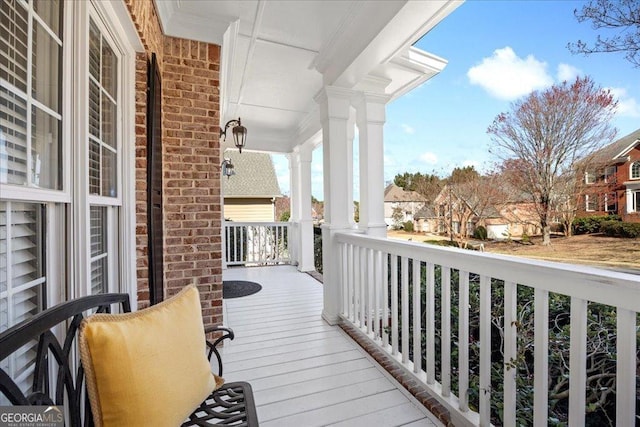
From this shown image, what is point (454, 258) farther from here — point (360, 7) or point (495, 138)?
point (360, 7)

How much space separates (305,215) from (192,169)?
3.73 meters

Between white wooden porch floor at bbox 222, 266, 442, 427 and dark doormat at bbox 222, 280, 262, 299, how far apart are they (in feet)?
2.19

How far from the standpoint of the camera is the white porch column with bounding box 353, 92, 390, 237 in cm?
331

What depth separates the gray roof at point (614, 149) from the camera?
50.6 inches

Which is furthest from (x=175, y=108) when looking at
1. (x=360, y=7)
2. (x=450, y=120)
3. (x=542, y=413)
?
(x=542, y=413)

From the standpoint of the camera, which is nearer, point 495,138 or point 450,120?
→ point 495,138

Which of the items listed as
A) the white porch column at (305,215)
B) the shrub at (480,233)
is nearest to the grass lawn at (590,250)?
the shrub at (480,233)

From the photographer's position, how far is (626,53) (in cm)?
129

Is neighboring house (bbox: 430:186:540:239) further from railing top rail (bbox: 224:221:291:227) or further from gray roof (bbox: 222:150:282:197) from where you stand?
gray roof (bbox: 222:150:282:197)

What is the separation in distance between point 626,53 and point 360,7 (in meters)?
1.71

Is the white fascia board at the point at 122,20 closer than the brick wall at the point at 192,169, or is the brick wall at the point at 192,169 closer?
the white fascia board at the point at 122,20

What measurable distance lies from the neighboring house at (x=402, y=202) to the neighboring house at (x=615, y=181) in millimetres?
1856

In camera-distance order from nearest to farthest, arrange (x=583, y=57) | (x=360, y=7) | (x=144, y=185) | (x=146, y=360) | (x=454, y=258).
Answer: (x=146, y=360) < (x=583, y=57) < (x=454, y=258) < (x=144, y=185) < (x=360, y=7)

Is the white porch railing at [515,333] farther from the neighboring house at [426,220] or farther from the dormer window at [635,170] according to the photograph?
the neighboring house at [426,220]
